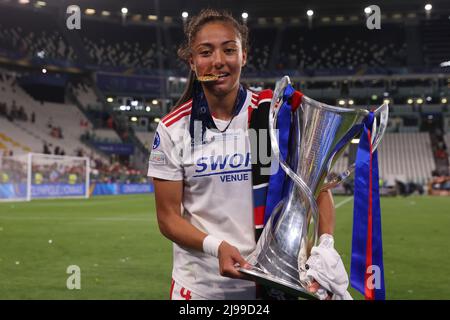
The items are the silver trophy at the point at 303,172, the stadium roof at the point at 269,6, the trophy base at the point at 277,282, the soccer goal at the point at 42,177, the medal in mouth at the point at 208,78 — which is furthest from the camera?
the stadium roof at the point at 269,6

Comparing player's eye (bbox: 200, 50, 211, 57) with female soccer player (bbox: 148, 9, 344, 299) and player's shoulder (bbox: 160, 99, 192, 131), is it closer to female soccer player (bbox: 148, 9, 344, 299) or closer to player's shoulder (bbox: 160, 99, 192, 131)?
female soccer player (bbox: 148, 9, 344, 299)

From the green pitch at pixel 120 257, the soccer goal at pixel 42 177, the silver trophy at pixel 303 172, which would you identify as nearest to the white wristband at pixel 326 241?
the silver trophy at pixel 303 172

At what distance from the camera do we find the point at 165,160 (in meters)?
1.73

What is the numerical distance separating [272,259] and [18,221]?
40.4 feet

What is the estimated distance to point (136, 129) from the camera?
124 feet

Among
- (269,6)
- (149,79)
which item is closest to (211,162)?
(269,6)

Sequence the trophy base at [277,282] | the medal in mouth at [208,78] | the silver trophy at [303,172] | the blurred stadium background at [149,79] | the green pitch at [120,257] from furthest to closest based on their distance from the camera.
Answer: the blurred stadium background at [149,79] → the green pitch at [120,257] → the medal in mouth at [208,78] → the silver trophy at [303,172] → the trophy base at [277,282]

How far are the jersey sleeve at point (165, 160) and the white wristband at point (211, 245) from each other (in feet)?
0.77

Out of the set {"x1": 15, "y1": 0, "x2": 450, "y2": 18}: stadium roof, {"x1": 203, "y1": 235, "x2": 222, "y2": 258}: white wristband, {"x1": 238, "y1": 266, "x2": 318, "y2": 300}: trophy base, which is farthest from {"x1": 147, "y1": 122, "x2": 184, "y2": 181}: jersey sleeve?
{"x1": 15, "y1": 0, "x2": 450, "y2": 18}: stadium roof

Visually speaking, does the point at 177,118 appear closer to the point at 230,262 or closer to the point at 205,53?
the point at 205,53

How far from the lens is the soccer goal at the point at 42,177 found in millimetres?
21406

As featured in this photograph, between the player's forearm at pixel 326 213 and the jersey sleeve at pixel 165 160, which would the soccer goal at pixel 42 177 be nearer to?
the jersey sleeve at pixel 165 160

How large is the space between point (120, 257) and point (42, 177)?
16.7 m
